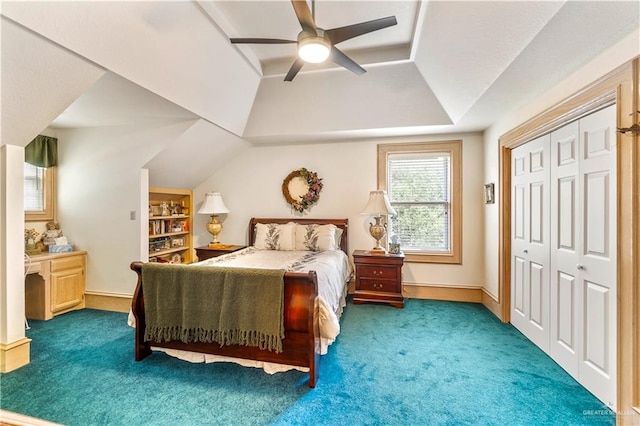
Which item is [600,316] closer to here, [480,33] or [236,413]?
[480,33]

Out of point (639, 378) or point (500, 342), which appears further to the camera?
point (500, 342)

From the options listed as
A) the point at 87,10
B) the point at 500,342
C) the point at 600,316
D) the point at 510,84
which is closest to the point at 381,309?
the point at 500,342

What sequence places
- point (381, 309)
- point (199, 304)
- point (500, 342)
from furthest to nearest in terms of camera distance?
point (381, 309), point (500, 342), point (199, 304)

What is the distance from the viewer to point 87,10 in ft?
5.88

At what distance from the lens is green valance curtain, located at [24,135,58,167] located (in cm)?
360

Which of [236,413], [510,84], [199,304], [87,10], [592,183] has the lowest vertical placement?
[236,413]

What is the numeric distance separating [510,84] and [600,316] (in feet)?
6.28

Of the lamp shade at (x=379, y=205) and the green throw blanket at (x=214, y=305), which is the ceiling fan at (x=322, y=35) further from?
the lamp shade at (x=379, y=205)

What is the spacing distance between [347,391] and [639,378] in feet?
5.60

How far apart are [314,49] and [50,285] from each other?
4054mm

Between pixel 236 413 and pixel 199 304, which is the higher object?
pixel 199 304

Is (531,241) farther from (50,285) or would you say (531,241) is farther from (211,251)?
(50,285)

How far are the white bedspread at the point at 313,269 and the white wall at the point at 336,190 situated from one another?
0.84m

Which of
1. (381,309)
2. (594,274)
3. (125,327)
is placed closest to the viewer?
(594,274)
